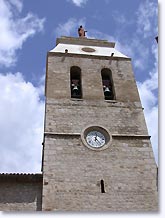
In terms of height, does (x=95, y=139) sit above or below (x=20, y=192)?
above

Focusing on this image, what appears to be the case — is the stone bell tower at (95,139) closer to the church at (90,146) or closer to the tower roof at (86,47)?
the church at (90,146)

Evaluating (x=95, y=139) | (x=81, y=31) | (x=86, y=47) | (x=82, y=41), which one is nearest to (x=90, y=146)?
(x=95, y=139)

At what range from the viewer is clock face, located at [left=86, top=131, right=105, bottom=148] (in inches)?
431

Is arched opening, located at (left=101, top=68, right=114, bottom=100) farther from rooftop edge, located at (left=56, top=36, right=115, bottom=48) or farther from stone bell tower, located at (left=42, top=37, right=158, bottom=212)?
rooftop edge, located at (left=56, top=36, right=115, bottom=48)

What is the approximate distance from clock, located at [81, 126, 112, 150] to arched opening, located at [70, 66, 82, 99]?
1873 mm

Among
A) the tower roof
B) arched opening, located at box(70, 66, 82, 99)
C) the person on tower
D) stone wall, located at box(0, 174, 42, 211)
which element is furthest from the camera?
the person on tower

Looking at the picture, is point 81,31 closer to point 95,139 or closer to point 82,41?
point 82,41

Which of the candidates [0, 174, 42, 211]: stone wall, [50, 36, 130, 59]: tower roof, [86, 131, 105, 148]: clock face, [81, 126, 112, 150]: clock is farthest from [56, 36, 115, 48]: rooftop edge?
[0, 174, 42, 211]: stone wall

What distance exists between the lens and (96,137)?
11172mm

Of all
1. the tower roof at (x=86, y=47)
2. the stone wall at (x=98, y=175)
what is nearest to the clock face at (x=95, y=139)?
the stone wall at (x=98, y=175)

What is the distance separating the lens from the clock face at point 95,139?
1095 centimetres

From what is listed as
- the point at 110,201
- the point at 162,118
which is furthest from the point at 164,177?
the point at 110,201

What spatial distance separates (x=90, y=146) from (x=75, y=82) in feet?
11.8

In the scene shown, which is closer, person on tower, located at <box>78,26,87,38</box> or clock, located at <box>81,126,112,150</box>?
clock, located at <box>81,126,112,150</box>
